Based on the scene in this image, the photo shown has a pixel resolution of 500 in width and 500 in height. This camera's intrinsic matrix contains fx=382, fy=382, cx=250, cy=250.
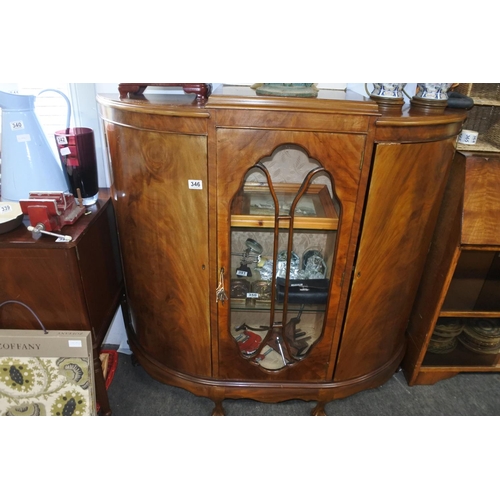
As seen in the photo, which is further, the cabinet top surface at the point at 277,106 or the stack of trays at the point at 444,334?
the stack of trays at the point at 444,334

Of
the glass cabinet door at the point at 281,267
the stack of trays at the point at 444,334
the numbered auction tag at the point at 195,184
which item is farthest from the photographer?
the stack of trays at the point at 444,334

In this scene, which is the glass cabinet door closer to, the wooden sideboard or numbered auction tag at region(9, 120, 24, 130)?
the wooden sideboard

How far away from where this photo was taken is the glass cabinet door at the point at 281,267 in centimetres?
119

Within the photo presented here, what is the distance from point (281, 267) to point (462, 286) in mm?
832

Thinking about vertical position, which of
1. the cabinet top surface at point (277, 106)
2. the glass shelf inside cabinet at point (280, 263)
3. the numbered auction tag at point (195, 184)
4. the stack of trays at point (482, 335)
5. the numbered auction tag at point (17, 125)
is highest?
the cabinet top surface at point (277, 106)

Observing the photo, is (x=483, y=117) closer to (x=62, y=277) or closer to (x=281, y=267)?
(x=281, y=267)

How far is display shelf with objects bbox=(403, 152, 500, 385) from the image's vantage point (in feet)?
4.27

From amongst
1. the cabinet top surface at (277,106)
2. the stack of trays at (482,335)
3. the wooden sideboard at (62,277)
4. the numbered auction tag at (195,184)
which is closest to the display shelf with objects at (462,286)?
the stack of trays at (482,335)

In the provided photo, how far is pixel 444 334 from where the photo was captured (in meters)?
1.66

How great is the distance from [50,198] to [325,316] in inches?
37.2

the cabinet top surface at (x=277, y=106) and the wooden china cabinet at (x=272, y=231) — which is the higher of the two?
the cabinet top surface at (x=277, y=106)

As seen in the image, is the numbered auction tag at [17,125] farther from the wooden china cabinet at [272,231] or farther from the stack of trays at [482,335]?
the stack of trays at [482,335]

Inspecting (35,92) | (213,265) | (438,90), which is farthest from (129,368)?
(438,90)

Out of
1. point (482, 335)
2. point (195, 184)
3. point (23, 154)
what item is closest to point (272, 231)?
point (195, 184)
